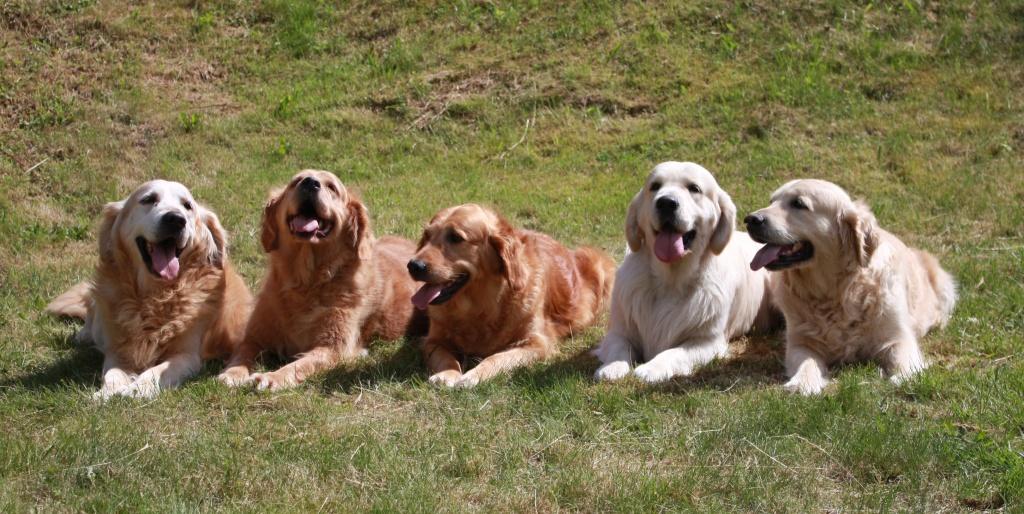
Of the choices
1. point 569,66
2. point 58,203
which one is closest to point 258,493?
point 58,203

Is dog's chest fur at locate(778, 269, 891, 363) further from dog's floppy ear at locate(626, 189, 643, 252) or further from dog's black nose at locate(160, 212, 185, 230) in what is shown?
dog's black nose at locate(160, 212, 185, 230)

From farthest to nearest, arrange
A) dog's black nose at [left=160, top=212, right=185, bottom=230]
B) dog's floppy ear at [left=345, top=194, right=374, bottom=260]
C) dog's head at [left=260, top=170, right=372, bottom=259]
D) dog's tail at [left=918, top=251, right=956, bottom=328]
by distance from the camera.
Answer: dog's tail at [left=918, top=251, right=956, bottom=328] < dog's floppy ear at [left=345, top=194, right=374, bottom=260] < dog's head at [left=260, top=170, right=372, bottom=259] < dog's black nose at [left=160, top=212, right=185, bottom=230]

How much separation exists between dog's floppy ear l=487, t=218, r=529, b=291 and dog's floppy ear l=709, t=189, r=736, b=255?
1233 millimetres

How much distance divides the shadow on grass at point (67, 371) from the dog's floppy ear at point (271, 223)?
4.31 feet

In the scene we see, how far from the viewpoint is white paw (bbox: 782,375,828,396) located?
19.7 feet

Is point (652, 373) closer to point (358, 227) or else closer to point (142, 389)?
point (358, 227)

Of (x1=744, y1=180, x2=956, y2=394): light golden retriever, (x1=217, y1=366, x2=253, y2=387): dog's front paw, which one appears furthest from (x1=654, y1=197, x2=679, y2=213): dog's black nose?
(x1=217, y1=366, x2=253, y2=387): dog's front paw

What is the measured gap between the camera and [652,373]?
6.38 meters

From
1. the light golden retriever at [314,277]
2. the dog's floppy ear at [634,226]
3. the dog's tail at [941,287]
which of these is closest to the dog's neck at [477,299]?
the light golden retriever at [314,277]

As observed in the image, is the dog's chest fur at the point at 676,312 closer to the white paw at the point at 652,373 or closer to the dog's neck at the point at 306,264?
the white paw at the point at 652,373

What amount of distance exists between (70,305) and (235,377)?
2.12 metres

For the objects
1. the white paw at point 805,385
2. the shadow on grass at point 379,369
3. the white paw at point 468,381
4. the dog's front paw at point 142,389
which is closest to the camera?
the white paw at point 805,385

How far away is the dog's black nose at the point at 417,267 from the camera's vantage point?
6.65 m

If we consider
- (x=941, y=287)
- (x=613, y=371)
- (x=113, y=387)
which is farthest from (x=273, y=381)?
(x=941, y=287)
